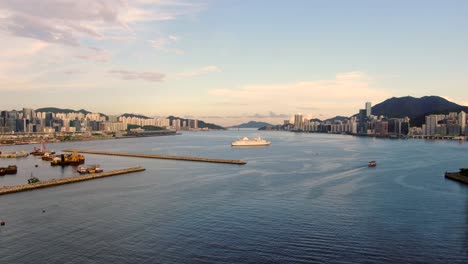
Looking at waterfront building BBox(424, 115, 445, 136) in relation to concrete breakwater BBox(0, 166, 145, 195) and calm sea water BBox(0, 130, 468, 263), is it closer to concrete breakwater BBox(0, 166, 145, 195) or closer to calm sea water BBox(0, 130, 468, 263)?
calm sea water BBox(0, 130, 468, 263)

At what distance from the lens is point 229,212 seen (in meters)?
17.8

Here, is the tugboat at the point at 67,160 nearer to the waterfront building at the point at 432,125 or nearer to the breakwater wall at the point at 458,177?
the breakwater wall at the point at 458,177

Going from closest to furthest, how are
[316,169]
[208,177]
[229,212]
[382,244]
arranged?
[382,244] < [229,212] < [208,177] < [316,169]

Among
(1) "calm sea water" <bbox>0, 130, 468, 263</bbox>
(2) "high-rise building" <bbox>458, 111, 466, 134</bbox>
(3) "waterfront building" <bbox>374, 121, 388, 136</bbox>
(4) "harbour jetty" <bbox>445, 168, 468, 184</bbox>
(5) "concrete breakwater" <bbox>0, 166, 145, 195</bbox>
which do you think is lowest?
(1) "calm sea water" <bbox>0, 130, 468, 263</bbox>

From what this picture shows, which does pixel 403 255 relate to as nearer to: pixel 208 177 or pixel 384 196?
pixel 384 196

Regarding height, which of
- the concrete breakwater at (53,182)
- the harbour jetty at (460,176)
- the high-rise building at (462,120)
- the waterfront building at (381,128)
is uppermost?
the high-rise building at (462,120)

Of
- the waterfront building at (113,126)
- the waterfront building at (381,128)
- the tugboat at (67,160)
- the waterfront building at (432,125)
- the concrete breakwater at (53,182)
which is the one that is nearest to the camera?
the concrete breakwater at (53,182)

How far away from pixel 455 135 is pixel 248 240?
463 feet

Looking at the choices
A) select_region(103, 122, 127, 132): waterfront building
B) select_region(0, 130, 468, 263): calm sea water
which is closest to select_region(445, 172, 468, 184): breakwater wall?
select_region(0, 130, 468, 263): calm sea water

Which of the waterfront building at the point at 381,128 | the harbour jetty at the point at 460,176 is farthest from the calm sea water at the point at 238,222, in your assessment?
the waterfront building at the point at 381,128

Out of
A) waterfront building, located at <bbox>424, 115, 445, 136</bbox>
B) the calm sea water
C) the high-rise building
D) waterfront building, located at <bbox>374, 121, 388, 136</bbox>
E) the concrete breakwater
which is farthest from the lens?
waterfront building, located at <bbox>374, 121, 388, 136</bbox>

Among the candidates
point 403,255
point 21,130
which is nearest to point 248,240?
point 403,255

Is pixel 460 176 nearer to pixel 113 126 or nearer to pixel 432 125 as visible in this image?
pixel 432 125

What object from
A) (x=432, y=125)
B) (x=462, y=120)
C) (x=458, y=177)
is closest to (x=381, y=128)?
(x=432, y=125)
